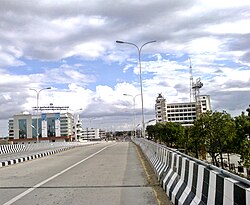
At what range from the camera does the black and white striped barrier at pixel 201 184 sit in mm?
4453

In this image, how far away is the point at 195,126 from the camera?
3597 centimetres

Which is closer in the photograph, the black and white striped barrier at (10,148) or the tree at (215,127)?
the tree at (215,127)

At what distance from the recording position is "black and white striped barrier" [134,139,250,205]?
4.45 metres

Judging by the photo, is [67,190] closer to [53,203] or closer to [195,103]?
[53,203]

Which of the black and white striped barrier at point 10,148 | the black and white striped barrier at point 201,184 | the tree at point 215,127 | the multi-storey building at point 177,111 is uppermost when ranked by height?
the multi-storey building at point 177,111

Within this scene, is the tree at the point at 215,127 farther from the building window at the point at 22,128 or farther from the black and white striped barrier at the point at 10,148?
the building window at the point at 22,128

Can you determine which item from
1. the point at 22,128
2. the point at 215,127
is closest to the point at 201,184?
the point at 215,127

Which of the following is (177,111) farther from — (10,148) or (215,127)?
(215,127)

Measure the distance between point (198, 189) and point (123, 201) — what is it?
3.10m

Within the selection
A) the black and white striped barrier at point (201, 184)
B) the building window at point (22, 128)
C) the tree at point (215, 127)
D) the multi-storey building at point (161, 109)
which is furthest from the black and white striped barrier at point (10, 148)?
the multi-storey building at point (161, 109)

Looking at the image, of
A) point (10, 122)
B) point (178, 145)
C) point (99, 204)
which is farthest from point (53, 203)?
point (10, 122)

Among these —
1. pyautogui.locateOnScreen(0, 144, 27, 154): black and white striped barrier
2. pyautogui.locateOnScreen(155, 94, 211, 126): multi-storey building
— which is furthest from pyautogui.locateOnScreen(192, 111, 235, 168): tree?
pyautogui.locateOnScreen(155, 94, 211, 126): multi-storey building

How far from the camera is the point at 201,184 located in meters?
6.38

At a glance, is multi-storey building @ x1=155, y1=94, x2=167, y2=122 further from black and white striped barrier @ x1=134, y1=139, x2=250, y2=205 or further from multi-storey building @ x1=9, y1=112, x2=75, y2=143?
black and white striped barrier @ x1=134, y1=139, x2=250, y2=205
